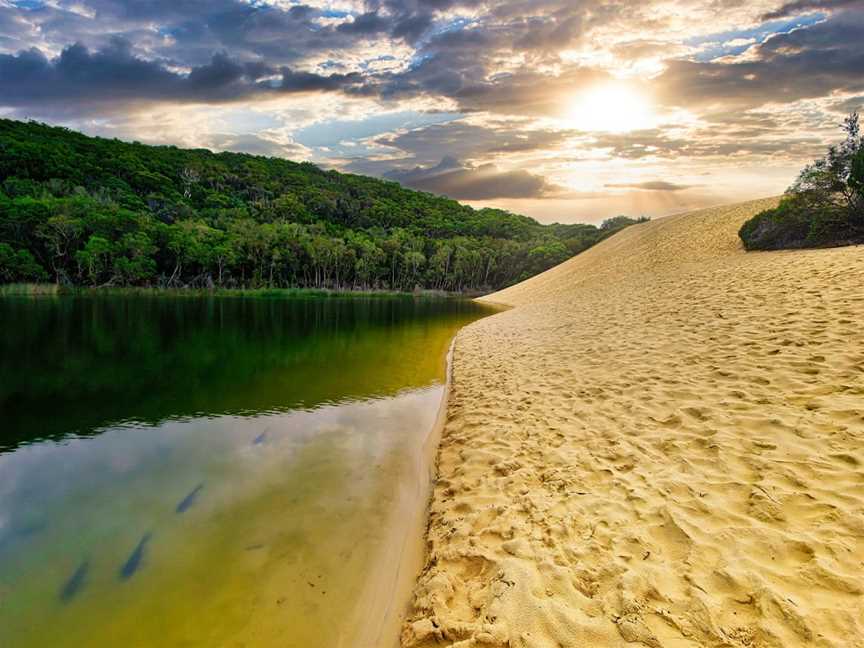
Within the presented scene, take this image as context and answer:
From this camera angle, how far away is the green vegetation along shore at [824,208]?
25.5 meters

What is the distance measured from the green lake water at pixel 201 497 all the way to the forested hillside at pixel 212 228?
6583 centimetres

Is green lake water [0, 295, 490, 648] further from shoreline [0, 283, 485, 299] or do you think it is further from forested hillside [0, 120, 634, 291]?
forested hillside [0, 120, 634, 291]

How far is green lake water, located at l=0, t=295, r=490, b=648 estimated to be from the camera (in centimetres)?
471

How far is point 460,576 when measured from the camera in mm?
4691

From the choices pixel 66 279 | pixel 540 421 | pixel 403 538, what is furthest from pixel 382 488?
pixel 66 279

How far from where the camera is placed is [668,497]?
497 cm

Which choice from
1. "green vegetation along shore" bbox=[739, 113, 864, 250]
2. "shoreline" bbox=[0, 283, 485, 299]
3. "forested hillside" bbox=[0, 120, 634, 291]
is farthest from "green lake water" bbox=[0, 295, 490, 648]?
"forested hillside" bbox=[0, 120, 634, 291]

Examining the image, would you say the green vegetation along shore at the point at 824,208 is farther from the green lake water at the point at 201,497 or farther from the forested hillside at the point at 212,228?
the forested hillside at the point at 212,228

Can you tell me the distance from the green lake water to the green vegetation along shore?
25294 millimetres

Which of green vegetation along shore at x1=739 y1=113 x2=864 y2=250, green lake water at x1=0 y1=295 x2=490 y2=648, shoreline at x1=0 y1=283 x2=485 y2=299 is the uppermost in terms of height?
green vegetation along shore at x1=739 y1=113 x2=864 y2=250

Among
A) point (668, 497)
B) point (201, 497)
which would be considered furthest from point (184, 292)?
point (668, 497)

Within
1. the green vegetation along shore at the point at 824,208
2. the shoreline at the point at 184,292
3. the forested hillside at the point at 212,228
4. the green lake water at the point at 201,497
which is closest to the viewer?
the green lake water at the point at 201,497

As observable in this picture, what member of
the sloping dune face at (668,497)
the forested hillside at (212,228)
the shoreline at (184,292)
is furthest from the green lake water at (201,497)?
the forested hillside at (212,228)

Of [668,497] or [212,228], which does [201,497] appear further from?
[212,228]
